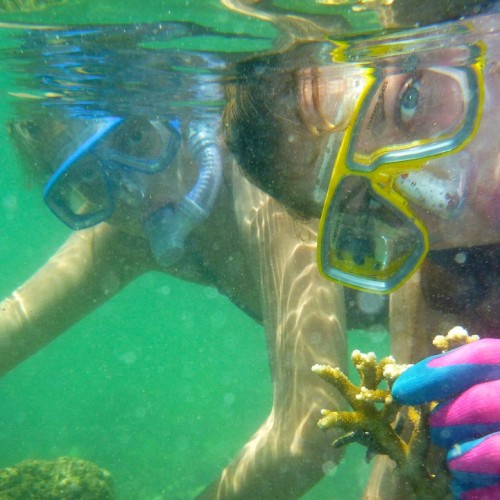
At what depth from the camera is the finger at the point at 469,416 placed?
131 centimetres

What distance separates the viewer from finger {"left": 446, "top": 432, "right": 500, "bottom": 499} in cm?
124

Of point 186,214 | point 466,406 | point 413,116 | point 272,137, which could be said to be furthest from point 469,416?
point 186,214

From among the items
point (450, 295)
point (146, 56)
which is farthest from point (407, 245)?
point (146, 56)

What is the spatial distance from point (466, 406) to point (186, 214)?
10.9 ft

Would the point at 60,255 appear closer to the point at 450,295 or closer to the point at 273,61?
the point at 273,61

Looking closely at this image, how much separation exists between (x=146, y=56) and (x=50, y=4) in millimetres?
1904

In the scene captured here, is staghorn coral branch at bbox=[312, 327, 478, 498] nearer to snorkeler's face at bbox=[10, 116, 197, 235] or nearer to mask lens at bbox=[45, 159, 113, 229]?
snorkeler's face at bbox=[10, 116, 197, 235]

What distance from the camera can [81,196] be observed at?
17.2 ft

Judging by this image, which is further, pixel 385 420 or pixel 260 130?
pixel 260 130

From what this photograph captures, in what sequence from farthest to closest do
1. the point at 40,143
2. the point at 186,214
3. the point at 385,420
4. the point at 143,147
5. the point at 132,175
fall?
1. the point at 40,143
2. the point at 143,147
3. the point at 132,175
4. the point at 186,214
5. the point at 385,420

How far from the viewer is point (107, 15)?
5.29 meters

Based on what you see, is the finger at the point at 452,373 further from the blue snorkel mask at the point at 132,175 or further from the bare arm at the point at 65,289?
the bare arm at the point at 65,289

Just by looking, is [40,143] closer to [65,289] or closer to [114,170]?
[114,170]

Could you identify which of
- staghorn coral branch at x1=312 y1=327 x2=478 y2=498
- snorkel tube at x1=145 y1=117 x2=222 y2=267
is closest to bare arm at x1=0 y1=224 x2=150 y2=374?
snorkel tube at x1=145 y1=117 x2=222 y2=267
